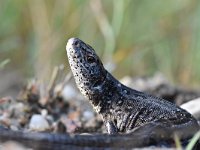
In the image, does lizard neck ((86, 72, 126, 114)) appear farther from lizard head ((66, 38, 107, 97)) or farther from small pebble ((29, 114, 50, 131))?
small pebble ((29, 114, 50, 131))

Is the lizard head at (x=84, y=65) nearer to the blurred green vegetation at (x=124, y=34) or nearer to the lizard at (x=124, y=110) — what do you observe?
the lizard at (x=124, y=110)

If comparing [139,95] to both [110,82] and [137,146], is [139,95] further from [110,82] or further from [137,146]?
[137,146]

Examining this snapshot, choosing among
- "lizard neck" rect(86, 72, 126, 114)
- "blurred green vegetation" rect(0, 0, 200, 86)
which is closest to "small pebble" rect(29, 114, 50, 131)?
"lizard neck" rect(86, 72, 126, 114)

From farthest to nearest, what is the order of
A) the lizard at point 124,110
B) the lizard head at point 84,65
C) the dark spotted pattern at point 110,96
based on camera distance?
the lizard head at point 84,65 < the dark spotted pattern at point 110,96 < the lizard at point 124,110

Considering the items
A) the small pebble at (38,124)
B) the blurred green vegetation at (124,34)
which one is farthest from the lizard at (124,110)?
the blurred green vegetation at (124,34)

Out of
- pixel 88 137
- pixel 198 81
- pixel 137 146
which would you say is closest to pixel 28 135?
pixel 88 137

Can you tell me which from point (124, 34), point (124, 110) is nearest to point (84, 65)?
point (124, 110)
